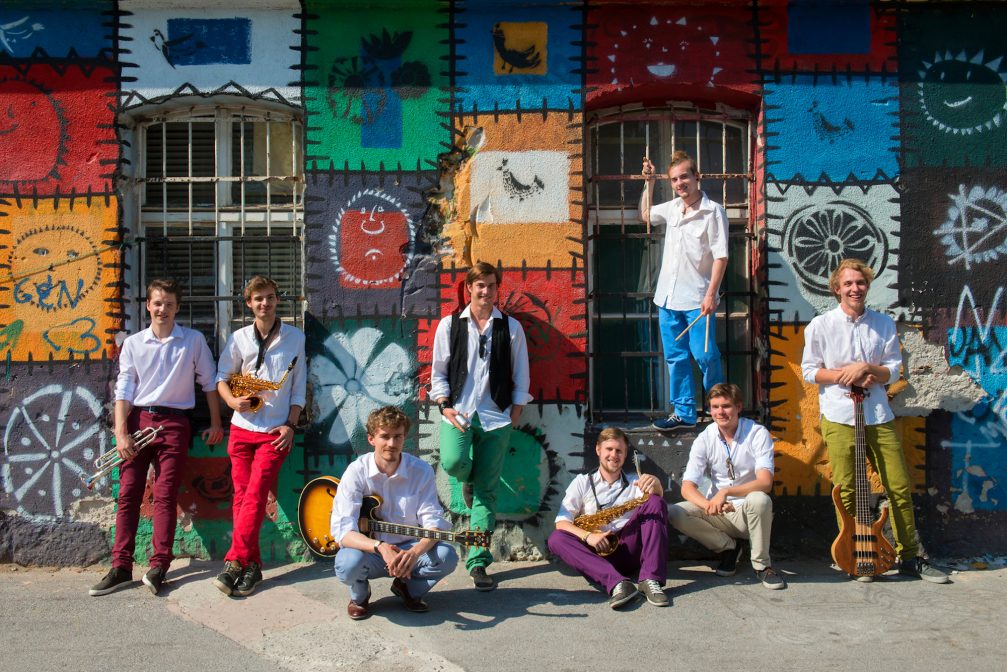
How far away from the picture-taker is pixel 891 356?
193 inches

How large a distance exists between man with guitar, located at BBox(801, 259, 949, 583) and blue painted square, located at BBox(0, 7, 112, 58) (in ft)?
15.7

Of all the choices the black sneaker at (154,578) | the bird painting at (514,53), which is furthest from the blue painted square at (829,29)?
the black sneaker at (154,578)

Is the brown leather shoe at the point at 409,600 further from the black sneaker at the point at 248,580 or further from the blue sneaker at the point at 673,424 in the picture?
the blue sneaker at the point at 673,424

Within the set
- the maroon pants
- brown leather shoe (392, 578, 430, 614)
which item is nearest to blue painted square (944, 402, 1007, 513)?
brown leather shoe (392, 578, 430, 614)

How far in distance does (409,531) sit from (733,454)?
190 centimetres

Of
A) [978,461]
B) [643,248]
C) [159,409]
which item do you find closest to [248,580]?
[159,409]

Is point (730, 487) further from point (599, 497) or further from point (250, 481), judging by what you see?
point (250, 481)

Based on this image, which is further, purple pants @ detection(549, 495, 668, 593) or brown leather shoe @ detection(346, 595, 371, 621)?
purple pants @ detection(549, 495, 668, 593)

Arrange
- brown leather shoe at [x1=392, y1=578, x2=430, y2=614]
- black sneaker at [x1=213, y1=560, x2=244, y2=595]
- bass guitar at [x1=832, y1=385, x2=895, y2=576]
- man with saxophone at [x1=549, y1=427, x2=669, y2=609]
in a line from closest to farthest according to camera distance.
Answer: brown leather shoe at [x1=392, y1=578, x2=430, y2=614], man with saxophone at [x1=549, y1=427, x2=669, y2=609], black sneaker at [x1=213, y1=560, x2=244, y2=595], bass guitar at [x1=832, y1=385, x2=895, y2=576]

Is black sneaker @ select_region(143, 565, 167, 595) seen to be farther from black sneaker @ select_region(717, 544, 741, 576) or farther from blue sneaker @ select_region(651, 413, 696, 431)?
black sneaker @ select_region(717, 544, 741, 576)

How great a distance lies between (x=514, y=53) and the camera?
542 cm

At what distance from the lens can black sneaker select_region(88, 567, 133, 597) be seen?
15.4ft

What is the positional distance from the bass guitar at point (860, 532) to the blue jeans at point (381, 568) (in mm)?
2178

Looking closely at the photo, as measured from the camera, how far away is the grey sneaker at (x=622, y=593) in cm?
435
